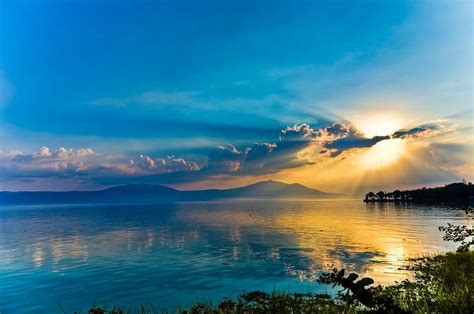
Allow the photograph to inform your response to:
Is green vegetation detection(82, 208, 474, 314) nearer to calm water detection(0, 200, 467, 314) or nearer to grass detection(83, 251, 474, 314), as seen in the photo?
grass detection(83, 251, 474, 314)

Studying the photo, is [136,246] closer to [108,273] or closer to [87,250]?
[87,250]

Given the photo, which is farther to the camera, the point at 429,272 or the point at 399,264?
the point at 399,264

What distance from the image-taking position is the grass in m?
12.4

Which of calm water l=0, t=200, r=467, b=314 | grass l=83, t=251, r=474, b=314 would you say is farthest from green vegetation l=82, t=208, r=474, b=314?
calm water l=0, t=200, r=467, b=314

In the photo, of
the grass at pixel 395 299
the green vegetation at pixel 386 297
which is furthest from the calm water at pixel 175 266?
the grass at pixel 395 299

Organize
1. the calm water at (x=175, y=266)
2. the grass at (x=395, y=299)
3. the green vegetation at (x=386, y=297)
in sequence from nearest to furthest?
the green vegetation at (x=386, y=297), the grass at (x=395, y=299), the calm water at (x=175, y=266)

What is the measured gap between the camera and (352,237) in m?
65.8

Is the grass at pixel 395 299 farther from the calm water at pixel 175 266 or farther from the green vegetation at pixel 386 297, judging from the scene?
the calm water at pixel 175 266

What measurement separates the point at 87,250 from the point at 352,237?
47.2 metres

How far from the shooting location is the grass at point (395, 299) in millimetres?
12445

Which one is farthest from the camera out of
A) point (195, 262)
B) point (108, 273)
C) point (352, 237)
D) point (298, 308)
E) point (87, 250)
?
point (352, 237)

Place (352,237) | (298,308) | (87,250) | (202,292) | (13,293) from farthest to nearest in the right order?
1. (352,237)
2. (87,250)
3. (13,293)
4. (202,292)
5. (298,308)

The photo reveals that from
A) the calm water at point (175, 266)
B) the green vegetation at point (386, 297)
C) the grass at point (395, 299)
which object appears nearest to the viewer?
the green vegetation at point (386, 297)

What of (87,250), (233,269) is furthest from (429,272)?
(87,250)
